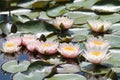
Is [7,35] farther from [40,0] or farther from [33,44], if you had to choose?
[40,0]

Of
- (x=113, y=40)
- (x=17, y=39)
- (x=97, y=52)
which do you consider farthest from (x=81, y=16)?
(x=97, y=52)

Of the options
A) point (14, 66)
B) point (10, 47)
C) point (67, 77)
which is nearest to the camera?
point (67, 77)

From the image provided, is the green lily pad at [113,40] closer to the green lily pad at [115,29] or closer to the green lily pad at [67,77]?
the green lily pad at [115,29]

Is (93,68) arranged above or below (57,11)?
below

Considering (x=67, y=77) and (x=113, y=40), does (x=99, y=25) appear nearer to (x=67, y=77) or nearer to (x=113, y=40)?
(x=113, y=40)

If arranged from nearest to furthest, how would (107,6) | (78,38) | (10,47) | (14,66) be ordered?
(14,66), (10,47), (78,38), (107,6)

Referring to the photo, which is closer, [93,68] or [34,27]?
[93,68]

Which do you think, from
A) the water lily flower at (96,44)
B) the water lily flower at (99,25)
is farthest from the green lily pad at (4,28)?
the water lily flower at (96,44)
